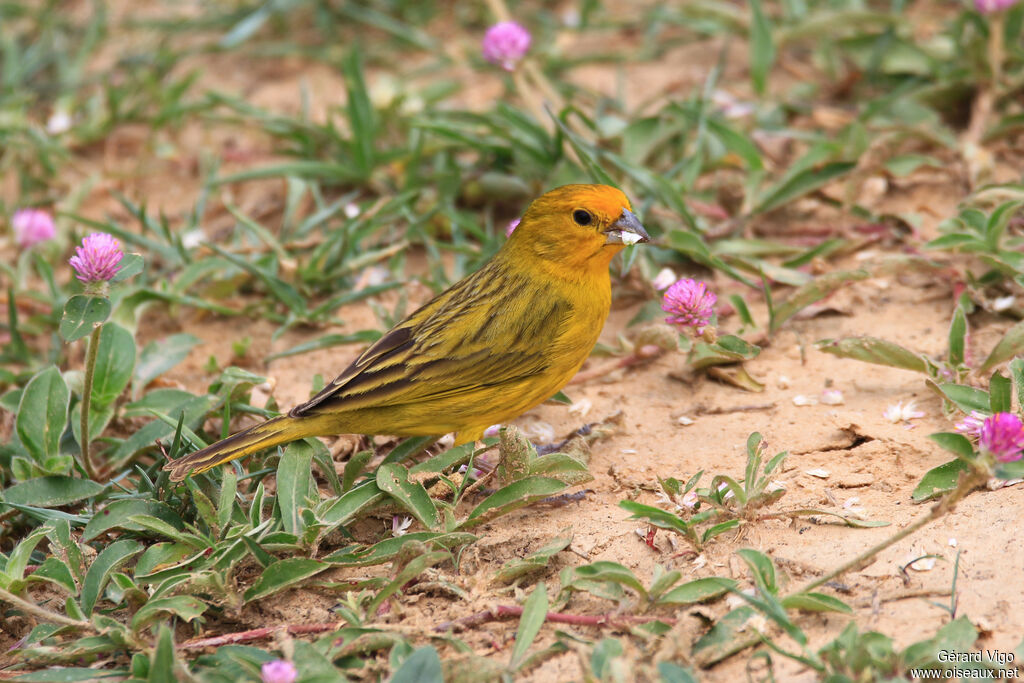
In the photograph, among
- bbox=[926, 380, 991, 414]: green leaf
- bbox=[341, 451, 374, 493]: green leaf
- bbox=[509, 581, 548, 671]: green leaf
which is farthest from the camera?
bbox=[341, 451, 374, 493]: green leaf

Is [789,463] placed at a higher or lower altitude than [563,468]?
lower

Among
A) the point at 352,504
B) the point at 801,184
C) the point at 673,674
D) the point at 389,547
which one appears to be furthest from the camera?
the point at 801,184

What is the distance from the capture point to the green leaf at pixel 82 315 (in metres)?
3.09

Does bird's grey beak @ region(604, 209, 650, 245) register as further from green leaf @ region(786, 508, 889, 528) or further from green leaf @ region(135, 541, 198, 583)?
green leaf @ region(135, 541, 198, 583)

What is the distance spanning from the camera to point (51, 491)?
3.50m

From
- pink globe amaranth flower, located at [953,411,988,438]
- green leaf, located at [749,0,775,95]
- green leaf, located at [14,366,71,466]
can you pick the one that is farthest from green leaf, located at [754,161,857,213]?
green leaf, located at [14,366,71,466]

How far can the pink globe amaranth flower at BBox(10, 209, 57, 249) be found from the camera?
494 cm

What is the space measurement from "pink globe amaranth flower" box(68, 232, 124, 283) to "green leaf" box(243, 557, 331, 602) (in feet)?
3.27

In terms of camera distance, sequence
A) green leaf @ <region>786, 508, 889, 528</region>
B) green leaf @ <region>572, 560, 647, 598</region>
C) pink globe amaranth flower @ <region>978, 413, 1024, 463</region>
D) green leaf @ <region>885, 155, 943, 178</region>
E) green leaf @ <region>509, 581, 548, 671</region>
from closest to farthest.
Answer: pink globe amaranth flower @ <region>978, 413, 1024, 463</region> < green leaf @ <region>509, 581, 548, 671</region> < green leaf @ <region>572, 560, 647, 598</region> < green leaf @ <region>786, 508, 889, 528</region> < green leaf @ <region>885, 155, 943, 178</region>

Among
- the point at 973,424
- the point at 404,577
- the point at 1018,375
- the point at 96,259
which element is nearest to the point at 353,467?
the point at 404,577

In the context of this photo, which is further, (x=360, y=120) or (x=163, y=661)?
(x=360, y=120)

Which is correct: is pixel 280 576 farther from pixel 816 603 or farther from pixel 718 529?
pixel 816 603

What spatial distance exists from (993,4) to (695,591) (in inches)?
142

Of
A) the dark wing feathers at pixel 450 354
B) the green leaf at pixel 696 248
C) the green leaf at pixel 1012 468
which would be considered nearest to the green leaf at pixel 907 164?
the green leaf at pixel 696 248
